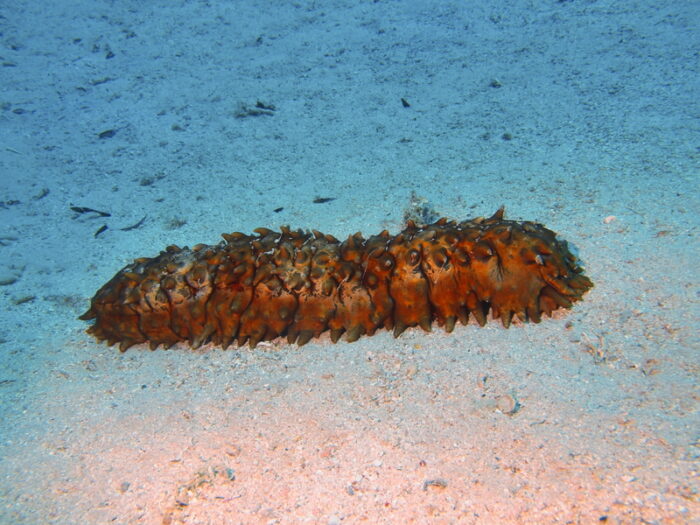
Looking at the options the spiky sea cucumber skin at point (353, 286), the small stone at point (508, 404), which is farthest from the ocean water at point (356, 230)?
the spiky sea cucumber skin at point (353, 286)

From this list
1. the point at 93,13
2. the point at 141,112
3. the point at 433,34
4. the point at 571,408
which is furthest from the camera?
the point at 93,13

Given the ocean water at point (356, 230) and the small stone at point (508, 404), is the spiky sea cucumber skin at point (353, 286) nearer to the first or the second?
the ocean water at point (356, 230)

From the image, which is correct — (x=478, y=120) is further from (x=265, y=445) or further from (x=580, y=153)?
(x=265, y=445)

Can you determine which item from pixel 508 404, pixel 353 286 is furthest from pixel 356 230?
pixel 508 404

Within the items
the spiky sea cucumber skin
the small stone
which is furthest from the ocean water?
the spiky sea cucumber skin

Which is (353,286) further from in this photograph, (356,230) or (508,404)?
(356,230)

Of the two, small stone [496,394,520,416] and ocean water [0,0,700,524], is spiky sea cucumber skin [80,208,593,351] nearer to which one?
ocean water [0,0,700,524]

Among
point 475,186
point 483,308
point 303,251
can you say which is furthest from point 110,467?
point 475,186
